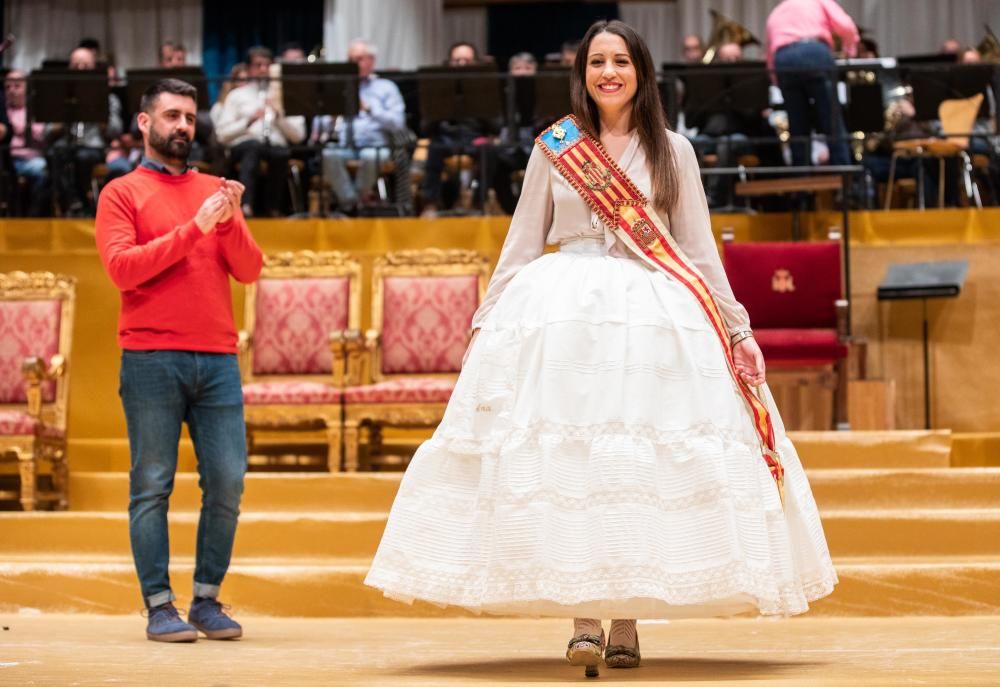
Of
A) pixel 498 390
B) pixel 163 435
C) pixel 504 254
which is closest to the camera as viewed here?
pixel 498 390

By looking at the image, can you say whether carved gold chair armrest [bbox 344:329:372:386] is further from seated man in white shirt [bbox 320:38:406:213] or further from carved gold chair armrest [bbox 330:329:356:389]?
seated man in white shirt [bbox 320:38:406:213]

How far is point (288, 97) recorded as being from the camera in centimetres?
777

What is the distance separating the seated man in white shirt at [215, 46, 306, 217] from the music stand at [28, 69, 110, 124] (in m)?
0.79

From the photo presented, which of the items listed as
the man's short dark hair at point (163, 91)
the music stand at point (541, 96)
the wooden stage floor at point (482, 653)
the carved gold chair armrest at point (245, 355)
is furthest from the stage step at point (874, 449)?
the music stand at point (541, 96)

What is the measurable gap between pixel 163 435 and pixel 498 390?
120cm

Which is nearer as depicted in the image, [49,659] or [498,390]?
[498,390]

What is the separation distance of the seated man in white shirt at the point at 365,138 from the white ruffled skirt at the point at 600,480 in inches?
201

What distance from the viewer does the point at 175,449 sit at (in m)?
3.79

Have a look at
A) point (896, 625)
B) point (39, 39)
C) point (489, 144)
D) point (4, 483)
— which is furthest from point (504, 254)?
point (39, 39)

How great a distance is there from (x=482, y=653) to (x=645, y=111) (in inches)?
50.8

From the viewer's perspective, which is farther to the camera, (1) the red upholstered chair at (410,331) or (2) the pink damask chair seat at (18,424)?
(1) the red upholstered chair at (410,331)

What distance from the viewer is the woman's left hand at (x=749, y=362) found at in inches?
118

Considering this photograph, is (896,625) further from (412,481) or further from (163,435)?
(163,435)

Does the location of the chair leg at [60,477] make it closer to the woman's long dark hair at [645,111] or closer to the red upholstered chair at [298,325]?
the red upholstered chair at [298,325]
